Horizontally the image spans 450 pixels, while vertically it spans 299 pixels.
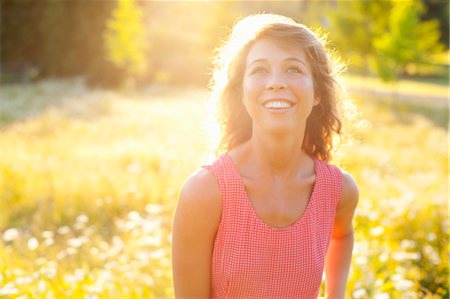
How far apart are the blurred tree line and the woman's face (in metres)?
13.2

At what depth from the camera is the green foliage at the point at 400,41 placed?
20562mm

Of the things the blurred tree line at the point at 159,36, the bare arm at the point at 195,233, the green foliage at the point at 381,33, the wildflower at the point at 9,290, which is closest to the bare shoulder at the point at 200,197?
the bare arm at the point at 195,233

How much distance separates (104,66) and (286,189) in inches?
1106

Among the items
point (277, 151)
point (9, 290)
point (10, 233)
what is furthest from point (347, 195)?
point (10, 233)

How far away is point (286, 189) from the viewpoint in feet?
7.72

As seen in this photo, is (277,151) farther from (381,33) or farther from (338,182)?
(381,33)

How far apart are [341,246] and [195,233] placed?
0.81 meters

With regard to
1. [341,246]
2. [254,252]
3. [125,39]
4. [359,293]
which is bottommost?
[125,39]

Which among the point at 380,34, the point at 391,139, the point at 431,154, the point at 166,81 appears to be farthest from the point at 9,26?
the point at 431,154

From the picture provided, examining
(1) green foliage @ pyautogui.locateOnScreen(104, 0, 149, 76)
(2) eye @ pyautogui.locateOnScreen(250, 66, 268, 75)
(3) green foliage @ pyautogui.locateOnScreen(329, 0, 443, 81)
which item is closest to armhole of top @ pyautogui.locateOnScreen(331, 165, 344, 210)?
(2) eye @ pyautogui.locateOnScreen(250, 66, 268, 75)

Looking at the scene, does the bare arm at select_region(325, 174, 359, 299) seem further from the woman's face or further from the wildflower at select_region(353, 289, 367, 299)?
the wildflower at select_region(353, 289, 367, 299)

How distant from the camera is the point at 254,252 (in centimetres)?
217

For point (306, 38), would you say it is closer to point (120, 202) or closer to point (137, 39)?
point (120, 202)

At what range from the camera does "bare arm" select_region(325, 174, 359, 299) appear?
254 centimetres
